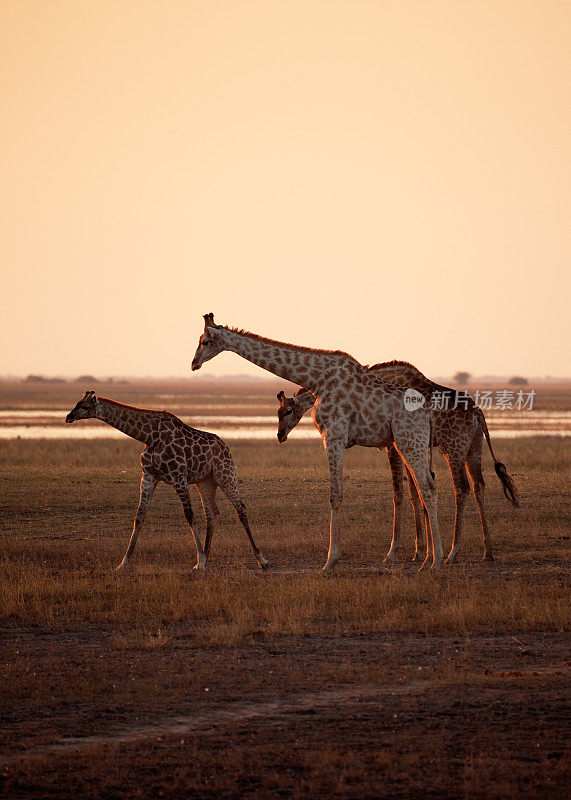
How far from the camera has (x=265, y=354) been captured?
15.2 metres

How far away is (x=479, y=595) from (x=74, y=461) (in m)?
19.9

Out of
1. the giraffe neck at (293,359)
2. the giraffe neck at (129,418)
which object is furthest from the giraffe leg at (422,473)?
the giraffe neck at (129,418)

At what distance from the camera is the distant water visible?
43875 millimetres

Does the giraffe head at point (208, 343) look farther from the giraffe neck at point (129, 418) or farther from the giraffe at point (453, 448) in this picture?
the giraffe at point (453, 448)

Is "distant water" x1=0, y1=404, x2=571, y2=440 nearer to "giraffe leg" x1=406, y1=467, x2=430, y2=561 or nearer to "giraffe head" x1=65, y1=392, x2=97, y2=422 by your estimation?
"giraffe head" x1=65, y1=392, x2=97, y2=422

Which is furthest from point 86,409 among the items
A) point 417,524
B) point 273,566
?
point 417,524

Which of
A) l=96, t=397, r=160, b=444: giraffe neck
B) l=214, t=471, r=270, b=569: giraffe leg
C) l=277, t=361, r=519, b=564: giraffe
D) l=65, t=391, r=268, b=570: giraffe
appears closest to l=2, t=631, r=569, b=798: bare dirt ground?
l=65, t=391, r=268, b=570: giraffe

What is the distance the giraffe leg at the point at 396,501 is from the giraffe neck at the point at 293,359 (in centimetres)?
153

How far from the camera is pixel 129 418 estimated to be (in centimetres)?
1510

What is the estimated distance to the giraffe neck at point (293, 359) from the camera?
1510 cm

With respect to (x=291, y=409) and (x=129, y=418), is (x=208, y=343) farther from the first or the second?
(x=291, y=409)

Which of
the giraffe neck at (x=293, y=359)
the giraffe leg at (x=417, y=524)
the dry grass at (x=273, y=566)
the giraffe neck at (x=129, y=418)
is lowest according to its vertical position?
the dry grass at (x=273, y=566)

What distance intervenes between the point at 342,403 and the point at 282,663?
5.94m

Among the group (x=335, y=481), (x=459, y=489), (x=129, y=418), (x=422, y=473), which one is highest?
(x=129, y=418)
